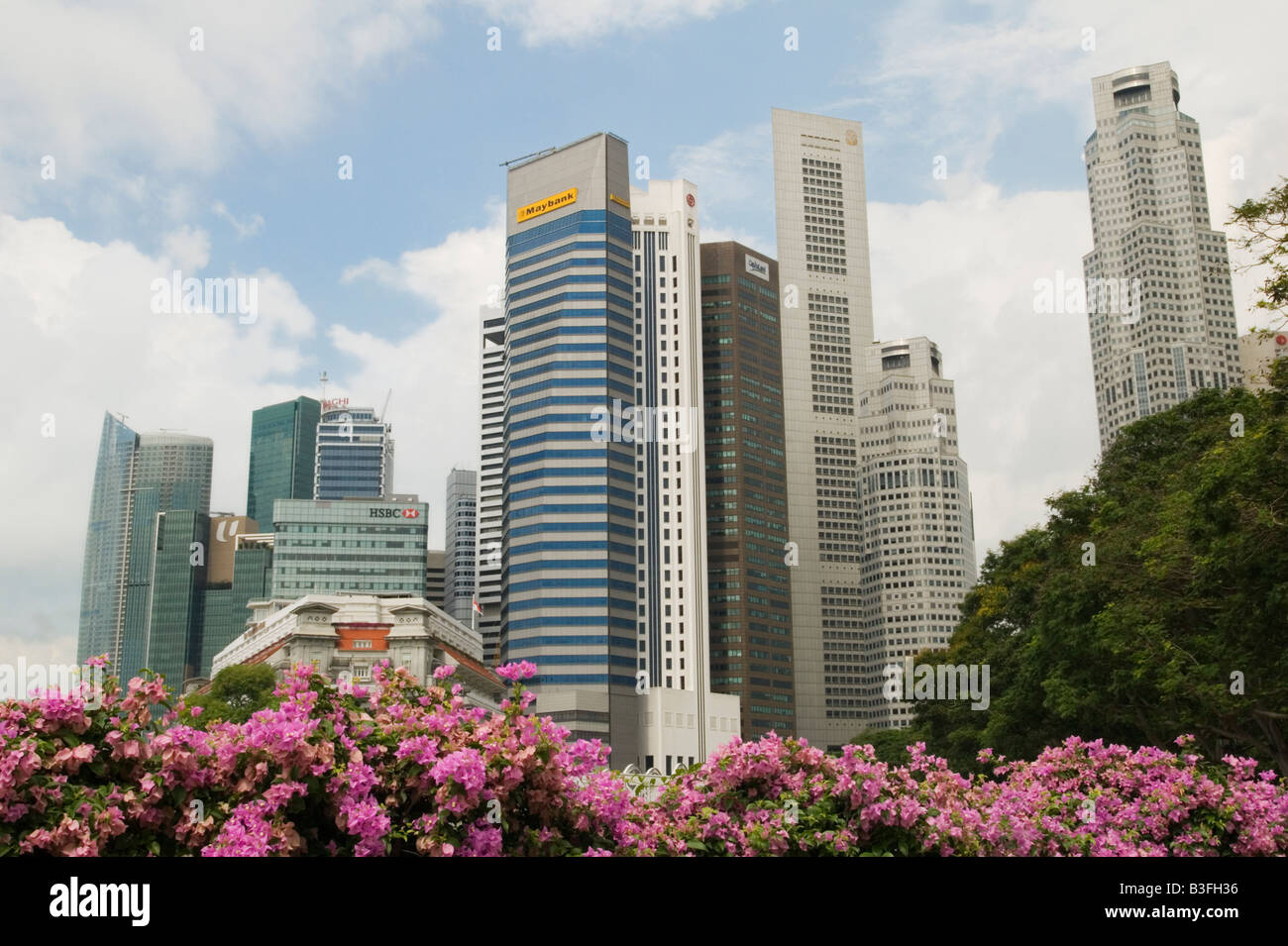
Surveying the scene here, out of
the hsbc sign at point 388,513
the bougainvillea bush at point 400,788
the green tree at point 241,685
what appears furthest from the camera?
the hsbc sign at point 388,513

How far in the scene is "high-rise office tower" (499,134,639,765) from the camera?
5531 inches

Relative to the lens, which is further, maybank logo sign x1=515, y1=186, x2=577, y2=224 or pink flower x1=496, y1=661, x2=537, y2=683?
maybank logo sign x1=515, y1=186, x2=577, y2=224

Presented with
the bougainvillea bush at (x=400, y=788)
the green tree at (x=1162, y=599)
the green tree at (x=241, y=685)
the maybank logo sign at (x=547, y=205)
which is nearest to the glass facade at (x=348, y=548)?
the maybank logo sign at (x=547, y=205)

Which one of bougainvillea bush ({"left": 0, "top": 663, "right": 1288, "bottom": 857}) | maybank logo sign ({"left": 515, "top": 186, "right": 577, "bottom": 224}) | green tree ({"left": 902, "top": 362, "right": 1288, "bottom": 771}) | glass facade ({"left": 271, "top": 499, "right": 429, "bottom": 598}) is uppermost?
maybank logo sign ({"left": 515, "top": 186, "right": 577, "bottom": 224})

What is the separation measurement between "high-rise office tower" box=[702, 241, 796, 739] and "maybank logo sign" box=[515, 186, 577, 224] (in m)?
35.8

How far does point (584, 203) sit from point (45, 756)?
145 metres

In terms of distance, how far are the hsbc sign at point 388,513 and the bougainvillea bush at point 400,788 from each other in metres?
152

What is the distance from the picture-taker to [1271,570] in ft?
79.6

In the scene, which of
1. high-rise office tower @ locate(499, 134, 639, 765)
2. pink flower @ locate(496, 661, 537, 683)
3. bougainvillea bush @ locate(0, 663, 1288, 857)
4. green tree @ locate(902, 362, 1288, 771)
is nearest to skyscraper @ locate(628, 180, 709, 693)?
high-rise office tower @ locate(499, 134, 639, 765)

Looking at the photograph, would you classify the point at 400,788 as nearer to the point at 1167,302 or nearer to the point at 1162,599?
the point at 1162,599

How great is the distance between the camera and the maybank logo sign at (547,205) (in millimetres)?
151375

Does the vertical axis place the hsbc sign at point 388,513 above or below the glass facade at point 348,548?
above

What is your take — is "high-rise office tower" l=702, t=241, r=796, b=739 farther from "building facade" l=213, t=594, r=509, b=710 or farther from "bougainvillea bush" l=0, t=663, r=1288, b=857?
"bougainvillea bush" l=0, t=663, r=1288, b=857

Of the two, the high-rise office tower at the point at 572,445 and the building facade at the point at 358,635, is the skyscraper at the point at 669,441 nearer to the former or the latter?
the high-rise office tower at the point at 572,445
